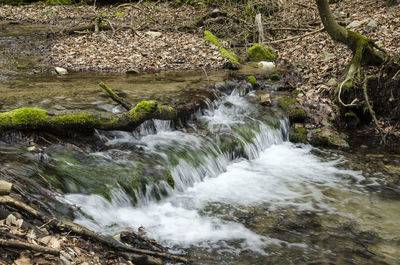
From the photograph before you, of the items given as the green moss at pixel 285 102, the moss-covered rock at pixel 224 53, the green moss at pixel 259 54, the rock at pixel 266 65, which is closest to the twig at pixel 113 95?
the green moss at pixel 285 102

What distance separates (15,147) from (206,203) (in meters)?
2.95

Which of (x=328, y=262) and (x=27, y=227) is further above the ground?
(x=27, y=227)

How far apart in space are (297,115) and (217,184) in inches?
139

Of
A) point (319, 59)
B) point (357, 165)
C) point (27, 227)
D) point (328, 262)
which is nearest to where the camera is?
point (27, 227)

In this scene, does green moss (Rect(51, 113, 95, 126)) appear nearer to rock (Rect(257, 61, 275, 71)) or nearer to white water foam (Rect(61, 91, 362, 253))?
white water foam (Rect(61, 91, 362, 253))

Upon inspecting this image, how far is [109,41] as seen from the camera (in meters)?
13.3

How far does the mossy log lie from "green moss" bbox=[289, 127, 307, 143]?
12.2 ft

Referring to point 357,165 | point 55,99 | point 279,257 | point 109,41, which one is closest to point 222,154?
point 357,165

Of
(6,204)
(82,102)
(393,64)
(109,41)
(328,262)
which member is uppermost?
(109,41)

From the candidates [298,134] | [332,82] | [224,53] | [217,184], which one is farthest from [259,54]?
[217,184]

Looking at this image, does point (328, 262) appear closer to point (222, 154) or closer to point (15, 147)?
point (222, 154)

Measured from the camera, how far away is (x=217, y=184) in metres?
6.29

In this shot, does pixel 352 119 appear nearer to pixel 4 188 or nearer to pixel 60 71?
pixel 4 188

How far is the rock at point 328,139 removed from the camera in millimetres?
7930
